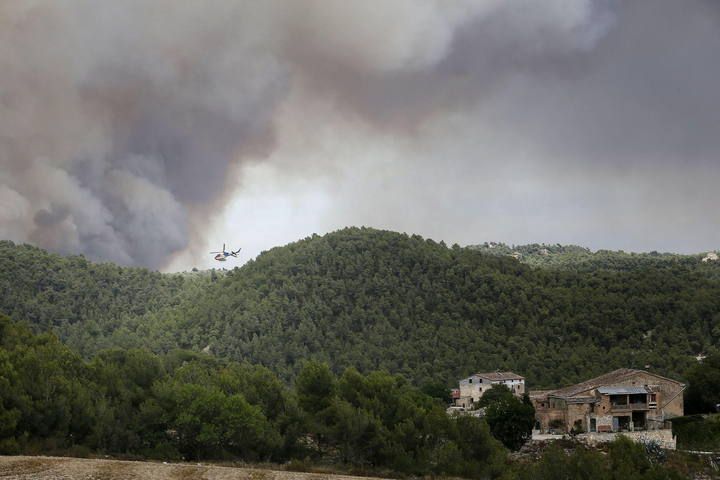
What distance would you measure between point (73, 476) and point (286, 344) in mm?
100672

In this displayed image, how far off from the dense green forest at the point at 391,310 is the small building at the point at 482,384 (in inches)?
301

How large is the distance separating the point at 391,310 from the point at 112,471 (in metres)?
105

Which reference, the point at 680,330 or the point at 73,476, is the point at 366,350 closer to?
the point at 680,330

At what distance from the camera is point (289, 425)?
158ft

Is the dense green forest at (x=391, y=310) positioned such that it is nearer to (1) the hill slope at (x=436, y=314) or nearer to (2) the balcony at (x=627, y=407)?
(1) the hill slope at (x=436, y=314)

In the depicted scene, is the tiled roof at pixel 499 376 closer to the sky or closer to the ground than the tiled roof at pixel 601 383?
closer to the sky

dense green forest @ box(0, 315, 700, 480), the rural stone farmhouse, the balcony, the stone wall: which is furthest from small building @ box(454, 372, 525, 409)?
dense green forest @ box(0, 315, 700, 480)

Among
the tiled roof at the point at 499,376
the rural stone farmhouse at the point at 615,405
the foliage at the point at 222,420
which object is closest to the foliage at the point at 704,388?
the rural stone farmhouse at the point at 615,405

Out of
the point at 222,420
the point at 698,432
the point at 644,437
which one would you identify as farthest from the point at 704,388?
the point at 222,420

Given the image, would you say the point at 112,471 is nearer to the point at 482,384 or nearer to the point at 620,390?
the point at 620,390

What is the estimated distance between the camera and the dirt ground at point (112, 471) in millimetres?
29125

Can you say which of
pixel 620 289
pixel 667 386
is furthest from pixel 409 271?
pixel 667 386

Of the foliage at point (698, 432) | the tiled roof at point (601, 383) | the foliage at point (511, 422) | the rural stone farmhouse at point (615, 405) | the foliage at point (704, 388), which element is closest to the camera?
the foliage at point (698, 432)

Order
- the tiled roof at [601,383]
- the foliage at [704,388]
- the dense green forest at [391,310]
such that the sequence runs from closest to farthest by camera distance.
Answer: the tiled roof at [601,383] < the foliage at [704,388] < the dense green forest at [391,310]
